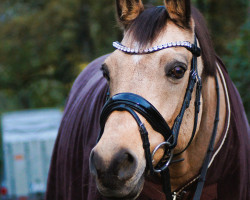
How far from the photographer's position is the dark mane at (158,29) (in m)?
2.43

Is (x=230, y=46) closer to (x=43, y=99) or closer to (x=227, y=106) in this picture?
(x=227, y=106)

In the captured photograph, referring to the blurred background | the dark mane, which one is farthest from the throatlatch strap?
the blurred background

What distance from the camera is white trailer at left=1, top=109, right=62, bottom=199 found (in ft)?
37.5

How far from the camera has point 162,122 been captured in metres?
2.26

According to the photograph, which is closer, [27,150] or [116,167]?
[116,167]

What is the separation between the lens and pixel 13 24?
47.9ft

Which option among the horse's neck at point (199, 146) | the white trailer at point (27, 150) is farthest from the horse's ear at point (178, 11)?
the white trailer at point (27, 150)

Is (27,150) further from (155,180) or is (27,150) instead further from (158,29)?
(158,29)

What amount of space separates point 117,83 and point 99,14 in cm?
1151

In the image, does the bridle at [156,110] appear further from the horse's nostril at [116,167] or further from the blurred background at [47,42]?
the blurred background at [47,42]

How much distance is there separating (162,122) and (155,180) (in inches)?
25.1

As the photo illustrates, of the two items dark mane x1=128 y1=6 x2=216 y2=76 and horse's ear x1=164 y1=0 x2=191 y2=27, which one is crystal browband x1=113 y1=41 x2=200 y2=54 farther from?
horse's ear x1=164 y1=0 x2=191 y2=27

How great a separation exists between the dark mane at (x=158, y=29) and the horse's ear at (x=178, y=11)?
0.03m

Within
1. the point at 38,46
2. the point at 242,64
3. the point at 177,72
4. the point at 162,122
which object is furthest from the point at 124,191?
the point at 38,46
